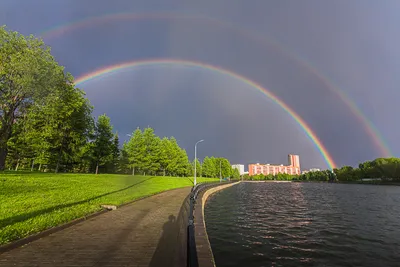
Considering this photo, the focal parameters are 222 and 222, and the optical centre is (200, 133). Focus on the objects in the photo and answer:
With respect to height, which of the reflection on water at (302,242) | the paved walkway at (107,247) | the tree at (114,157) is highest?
the tree at (114,157)

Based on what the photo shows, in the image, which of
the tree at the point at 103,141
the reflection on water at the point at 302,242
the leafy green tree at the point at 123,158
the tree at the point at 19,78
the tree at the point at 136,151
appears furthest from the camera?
the leafy green tree at the point at 123,158

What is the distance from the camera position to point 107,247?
6453mm

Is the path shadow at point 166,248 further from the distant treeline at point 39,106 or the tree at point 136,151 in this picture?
the tree at point 136,151

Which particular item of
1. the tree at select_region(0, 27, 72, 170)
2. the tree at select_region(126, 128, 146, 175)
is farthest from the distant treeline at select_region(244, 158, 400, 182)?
the tree at select_region(0, 27, 72, 170)

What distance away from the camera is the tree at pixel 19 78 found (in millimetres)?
21250

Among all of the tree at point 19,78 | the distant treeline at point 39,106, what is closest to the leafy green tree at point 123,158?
the distant treeline at point 39,106

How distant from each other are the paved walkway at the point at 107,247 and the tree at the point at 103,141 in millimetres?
37298

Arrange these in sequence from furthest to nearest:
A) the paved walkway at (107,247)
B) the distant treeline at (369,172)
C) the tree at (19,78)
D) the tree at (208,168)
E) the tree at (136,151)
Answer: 1. the tree at (208,168)
2. the distant treeline at (369,172)
3. the tree at (136,151)
4. the tree at (19,78)
5. the paved walkway at (107,247)

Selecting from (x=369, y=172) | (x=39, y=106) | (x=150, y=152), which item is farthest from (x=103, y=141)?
(x=369, y=172)

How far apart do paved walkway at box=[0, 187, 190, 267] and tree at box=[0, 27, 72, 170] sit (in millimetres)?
19164

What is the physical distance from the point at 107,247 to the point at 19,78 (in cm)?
2259

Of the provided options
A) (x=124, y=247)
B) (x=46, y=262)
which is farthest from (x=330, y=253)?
(x=46, y=262)

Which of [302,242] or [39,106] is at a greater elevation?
[39,106]

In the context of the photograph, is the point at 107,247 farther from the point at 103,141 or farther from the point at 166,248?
the point at 103,141
